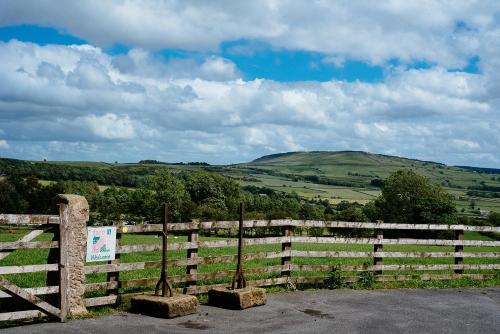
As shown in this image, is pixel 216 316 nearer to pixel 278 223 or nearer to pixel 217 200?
pixel 278 223

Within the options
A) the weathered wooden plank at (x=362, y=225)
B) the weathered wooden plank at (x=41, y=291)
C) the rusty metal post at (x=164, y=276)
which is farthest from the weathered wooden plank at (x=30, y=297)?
the weathered wooden plank at (x=362, y=225)

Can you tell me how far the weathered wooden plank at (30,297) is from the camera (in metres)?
8.79

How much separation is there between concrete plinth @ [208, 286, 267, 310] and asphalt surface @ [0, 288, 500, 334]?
0.16m

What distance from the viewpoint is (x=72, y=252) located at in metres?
9.92

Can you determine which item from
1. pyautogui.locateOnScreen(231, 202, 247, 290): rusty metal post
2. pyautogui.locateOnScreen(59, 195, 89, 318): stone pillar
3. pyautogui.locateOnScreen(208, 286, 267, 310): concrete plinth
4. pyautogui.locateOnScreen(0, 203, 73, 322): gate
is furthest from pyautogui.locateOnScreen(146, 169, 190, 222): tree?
pyautogui.locateOnScreen(0, 203, 73, 322): gate

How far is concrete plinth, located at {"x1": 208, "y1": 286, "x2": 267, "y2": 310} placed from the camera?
11.1m

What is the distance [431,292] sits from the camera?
47.1 feet

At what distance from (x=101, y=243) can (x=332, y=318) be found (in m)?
→ 4.68

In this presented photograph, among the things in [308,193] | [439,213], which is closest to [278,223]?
[439,213]

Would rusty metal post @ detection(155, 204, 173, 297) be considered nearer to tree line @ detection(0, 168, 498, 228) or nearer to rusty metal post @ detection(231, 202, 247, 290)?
rusty metal post @ detection(231, 202, 247, 290)

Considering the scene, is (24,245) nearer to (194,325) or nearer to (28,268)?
(28,268)

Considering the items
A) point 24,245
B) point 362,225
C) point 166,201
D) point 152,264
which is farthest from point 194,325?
point 166,201

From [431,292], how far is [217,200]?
97.8 m

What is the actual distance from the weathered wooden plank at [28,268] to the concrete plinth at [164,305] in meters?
1.70
